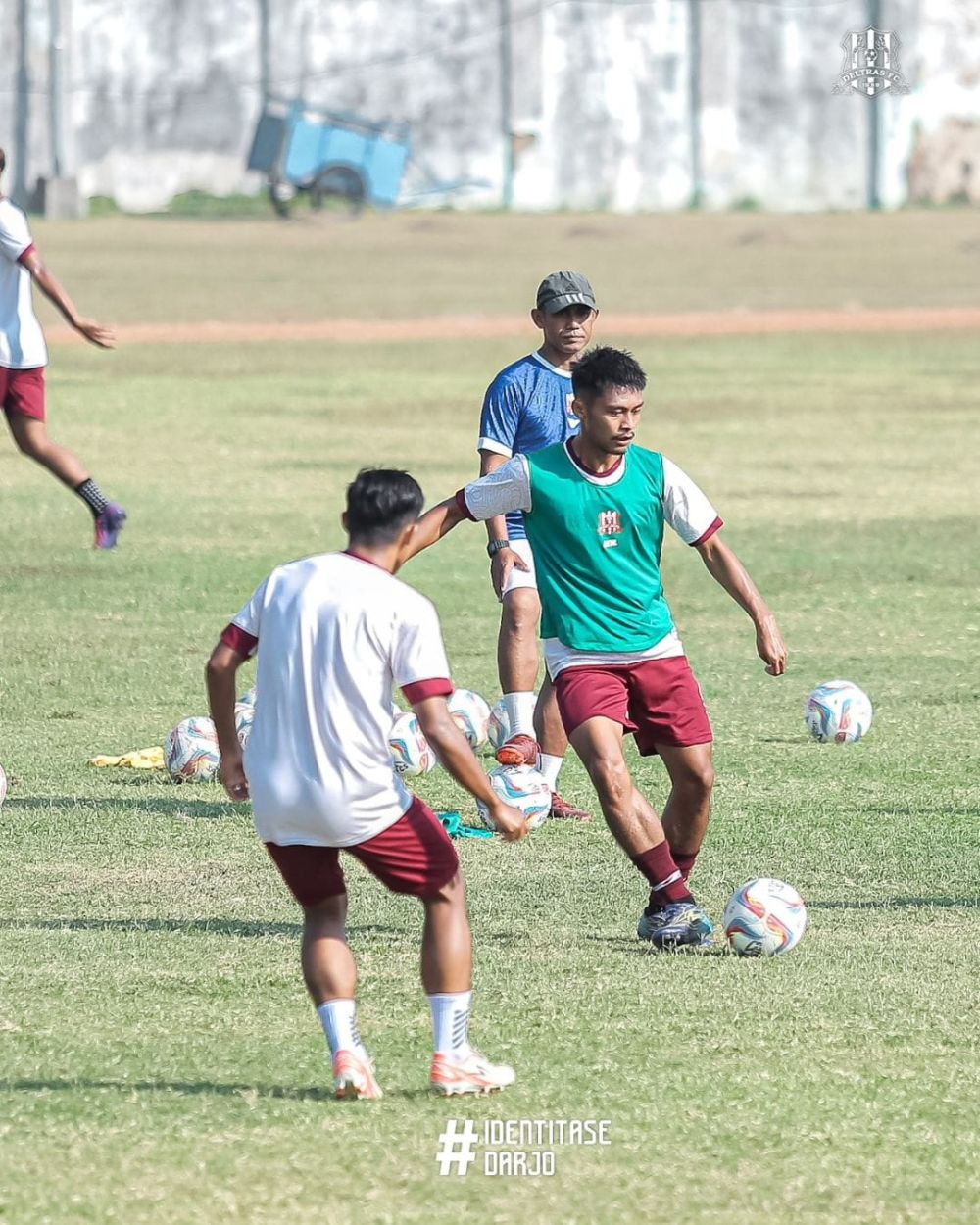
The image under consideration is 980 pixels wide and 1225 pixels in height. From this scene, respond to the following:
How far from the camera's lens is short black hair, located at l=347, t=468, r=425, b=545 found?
19.9 feet

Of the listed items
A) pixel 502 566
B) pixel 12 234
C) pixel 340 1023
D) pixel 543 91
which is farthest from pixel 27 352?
pixel 543 91

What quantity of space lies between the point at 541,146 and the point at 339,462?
39.9 m

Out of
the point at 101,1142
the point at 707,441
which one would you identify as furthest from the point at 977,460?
the point at 101,1142

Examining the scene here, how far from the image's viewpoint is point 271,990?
729 cm

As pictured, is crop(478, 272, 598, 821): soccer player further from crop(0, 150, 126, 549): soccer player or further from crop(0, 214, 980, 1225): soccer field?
crop(0, 150, 126, 549): soccer player

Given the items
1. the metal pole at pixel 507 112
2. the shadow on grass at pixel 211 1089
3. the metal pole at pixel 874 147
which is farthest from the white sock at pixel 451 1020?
the metal pole at pixel 874 147

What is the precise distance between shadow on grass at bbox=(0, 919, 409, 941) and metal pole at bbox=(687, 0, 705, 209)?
5521cm

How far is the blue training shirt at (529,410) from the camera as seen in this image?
1028 centimetres

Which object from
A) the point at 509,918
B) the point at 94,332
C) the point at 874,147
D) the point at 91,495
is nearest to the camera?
the point at 509,918

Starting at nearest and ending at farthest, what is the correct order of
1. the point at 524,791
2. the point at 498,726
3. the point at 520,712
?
1. the point at 524,791
2. the point at 520,712
3. the point at 498,726

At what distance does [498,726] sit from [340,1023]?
16.3ft

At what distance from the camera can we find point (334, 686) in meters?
5.96

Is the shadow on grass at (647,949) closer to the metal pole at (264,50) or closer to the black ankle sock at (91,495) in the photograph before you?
the black ankle sock at (91,495)

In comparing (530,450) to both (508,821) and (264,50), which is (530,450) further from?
(264,50)
